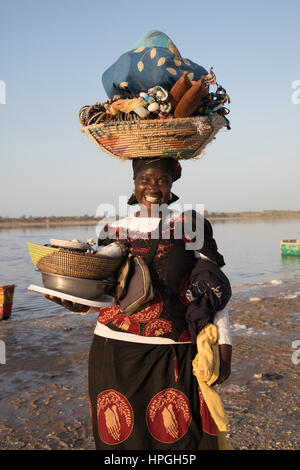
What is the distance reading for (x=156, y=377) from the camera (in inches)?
84.7

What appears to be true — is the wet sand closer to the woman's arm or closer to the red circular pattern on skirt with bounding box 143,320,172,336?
the woman's arm

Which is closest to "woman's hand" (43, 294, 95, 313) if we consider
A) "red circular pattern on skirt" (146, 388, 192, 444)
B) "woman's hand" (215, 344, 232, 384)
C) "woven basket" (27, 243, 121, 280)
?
"woven basket" (27, 243, 121, 280)

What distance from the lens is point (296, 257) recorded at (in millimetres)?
24969

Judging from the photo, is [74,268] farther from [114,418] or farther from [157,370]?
[114,418]

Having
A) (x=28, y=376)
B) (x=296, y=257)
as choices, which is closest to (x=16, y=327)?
(x=28, y=376)

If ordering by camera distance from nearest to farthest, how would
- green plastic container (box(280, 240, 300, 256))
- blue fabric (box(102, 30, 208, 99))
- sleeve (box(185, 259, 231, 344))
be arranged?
sleeve (box(185, 259, 231, 344)) < blue fabric (box(102, 30, 208, 99)) < green plastic container (box(280, 240, 300, 256))

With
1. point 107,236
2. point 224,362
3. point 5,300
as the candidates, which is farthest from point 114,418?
point 5,300

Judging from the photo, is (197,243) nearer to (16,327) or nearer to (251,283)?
(16,327)

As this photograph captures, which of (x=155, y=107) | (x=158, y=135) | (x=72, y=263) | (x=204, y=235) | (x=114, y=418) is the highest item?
(x=155, y=107)

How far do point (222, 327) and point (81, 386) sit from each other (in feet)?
12.9

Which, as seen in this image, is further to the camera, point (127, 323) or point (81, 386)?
point (81, 386)

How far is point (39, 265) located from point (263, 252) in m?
28.7

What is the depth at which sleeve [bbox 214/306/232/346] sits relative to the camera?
213 cm

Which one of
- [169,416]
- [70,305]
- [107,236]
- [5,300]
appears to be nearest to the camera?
[70,305]
